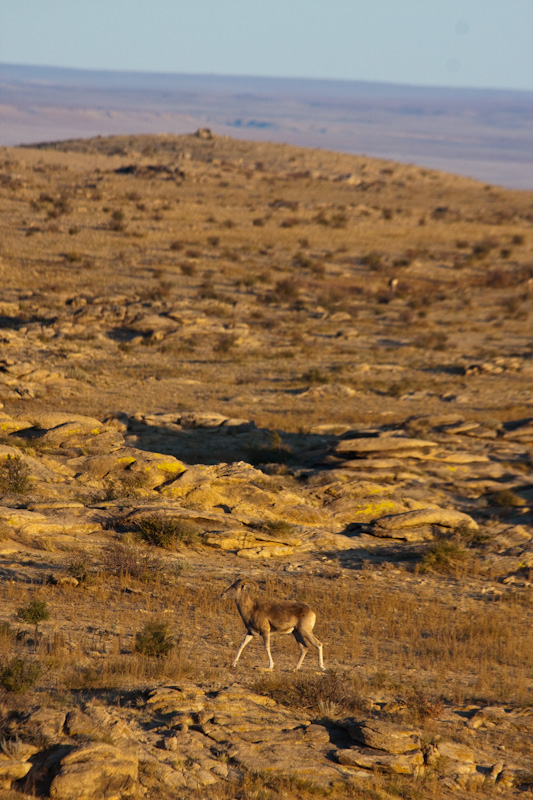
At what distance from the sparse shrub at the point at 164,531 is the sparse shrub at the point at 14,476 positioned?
92.2 inches

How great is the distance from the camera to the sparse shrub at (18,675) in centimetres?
678

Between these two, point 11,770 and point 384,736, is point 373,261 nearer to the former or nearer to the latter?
point 384,736

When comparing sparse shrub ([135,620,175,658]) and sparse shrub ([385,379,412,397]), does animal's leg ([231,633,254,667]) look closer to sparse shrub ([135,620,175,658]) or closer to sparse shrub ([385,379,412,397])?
sparse shrub ([135,620,175,658])

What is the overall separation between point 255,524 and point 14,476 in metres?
4.45

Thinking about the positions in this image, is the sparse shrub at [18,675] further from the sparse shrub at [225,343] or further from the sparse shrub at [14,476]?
the sparse shrub at [225,343]

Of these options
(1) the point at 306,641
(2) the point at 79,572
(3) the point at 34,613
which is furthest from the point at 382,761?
(2) the point at 79,572

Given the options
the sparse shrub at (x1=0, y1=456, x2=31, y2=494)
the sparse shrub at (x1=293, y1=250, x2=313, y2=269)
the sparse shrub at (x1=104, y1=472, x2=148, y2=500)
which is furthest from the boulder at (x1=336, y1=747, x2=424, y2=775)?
the sparse shrub at (x1=293, y1=250, x2=313, y2=269)

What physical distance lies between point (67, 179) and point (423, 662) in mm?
59312

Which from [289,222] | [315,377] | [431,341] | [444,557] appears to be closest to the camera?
[444,557]

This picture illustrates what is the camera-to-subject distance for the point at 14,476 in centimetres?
1350

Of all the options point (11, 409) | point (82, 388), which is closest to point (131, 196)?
point (82, 388)

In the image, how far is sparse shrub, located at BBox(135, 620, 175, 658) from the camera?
8242 millimetres

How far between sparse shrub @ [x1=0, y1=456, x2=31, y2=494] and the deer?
653 cm

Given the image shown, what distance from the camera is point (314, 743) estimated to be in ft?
21.9
